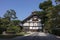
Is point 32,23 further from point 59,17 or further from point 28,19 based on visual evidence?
point 59,17

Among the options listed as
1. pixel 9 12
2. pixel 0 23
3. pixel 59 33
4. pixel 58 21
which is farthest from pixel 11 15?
pixel 58 21

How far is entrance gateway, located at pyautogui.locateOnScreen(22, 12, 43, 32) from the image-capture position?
243ft

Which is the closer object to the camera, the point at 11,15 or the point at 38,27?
the point at 11,15

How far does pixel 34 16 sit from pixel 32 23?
361 cm

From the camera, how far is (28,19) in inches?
2972

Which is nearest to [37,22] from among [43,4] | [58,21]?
[43,4]

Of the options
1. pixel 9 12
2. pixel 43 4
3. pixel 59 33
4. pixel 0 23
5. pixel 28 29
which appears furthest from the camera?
pixel 28 29

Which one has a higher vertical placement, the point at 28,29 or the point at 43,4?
the point at 43,4

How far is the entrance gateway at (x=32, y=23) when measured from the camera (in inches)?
2916

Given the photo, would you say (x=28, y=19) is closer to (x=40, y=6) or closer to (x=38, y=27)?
(x=38, y=27)

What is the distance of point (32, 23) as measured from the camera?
75.1 m

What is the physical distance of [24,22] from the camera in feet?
246

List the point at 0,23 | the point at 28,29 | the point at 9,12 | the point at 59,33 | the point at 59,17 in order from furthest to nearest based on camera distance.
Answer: the point at 28,29, the point at 9,12, the point at 0,23, the point at 59,33, the point at 59,17

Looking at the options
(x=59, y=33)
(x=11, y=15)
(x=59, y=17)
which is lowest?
(x=59, y=33)
